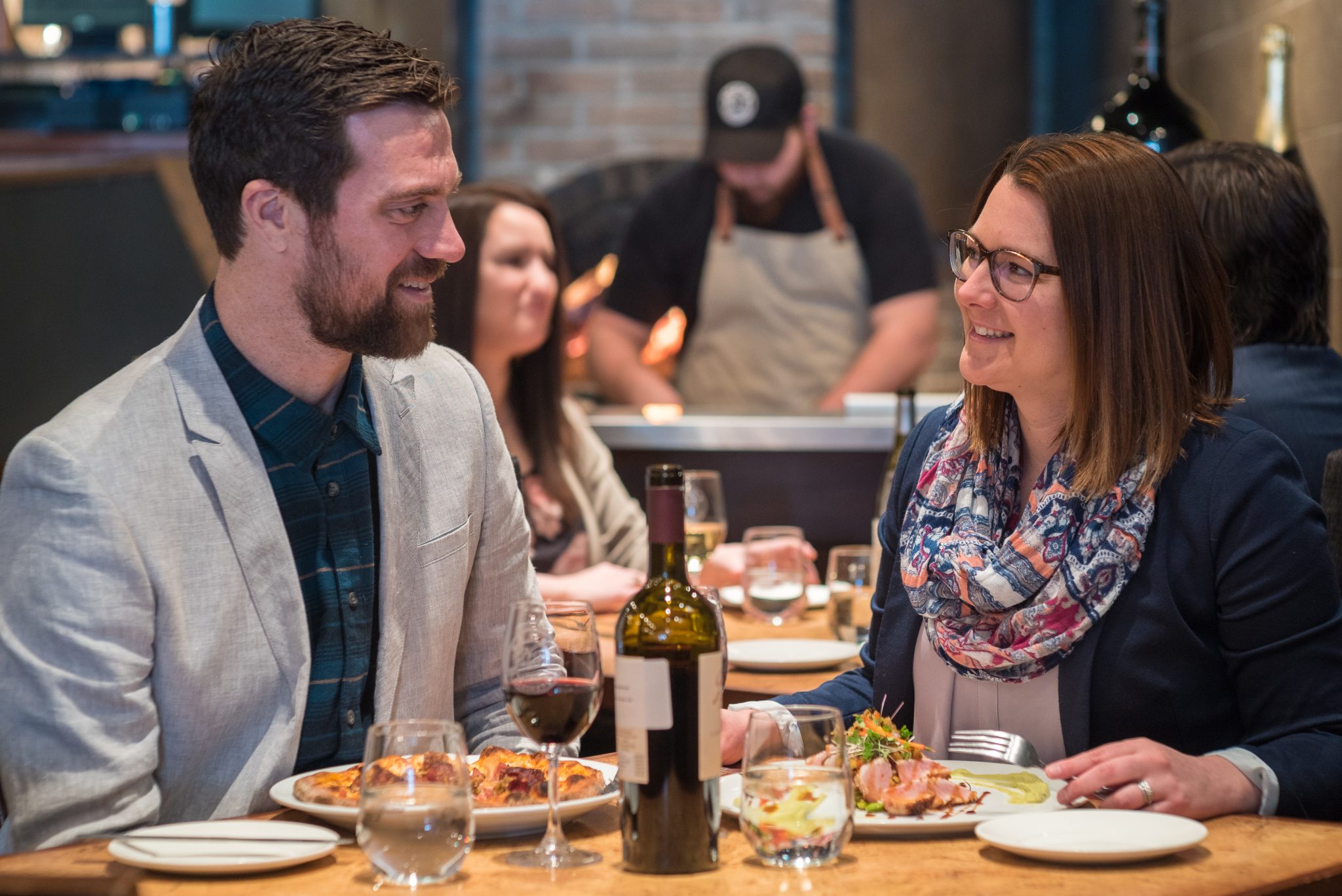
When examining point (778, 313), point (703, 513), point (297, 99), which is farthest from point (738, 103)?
point (297, 99)

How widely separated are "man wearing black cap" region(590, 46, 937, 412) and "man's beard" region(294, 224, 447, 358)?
8.78 ft

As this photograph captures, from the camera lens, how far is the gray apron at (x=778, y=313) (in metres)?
4.55

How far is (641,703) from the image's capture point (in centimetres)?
108

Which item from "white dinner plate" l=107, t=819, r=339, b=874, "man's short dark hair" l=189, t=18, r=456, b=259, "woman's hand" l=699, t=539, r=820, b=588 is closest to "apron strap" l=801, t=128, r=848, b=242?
"woman's hand" l=699, t=539, r=820, b=588

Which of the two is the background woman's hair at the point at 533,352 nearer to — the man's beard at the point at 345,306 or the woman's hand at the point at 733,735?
the man's beard at the point at 345,306

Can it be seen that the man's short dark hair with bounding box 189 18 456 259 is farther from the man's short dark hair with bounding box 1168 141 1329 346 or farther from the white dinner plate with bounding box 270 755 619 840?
the man's short dark hair with bounding box 1168 141 1329 346

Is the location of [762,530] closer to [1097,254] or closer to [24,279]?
[1097,254]

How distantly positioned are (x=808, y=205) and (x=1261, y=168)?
2.47m

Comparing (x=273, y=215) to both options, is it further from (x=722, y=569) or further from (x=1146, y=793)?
(x=722, y=569)

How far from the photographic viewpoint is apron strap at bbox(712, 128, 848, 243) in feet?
14.6

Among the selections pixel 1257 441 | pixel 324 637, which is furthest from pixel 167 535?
pixel 1257 441

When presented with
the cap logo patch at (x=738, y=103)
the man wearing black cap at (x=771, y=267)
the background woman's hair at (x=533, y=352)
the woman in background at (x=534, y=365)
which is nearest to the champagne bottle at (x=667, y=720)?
the woman in background at (x=534, y=365)

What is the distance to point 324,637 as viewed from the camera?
1482 mm

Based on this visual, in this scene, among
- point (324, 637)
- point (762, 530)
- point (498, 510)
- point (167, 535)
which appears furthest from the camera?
point (762, 530)
